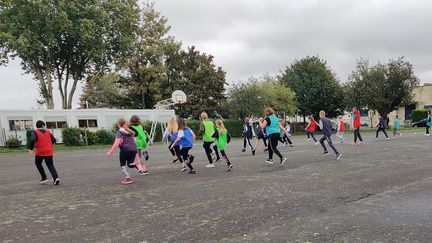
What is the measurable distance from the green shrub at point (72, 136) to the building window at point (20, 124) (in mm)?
3142

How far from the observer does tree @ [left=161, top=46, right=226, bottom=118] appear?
165ft

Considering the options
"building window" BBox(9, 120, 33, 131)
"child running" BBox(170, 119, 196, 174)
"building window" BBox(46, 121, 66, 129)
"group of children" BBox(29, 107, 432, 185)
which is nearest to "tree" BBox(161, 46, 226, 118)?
"building window" BBox(46, 121, 66, 129)

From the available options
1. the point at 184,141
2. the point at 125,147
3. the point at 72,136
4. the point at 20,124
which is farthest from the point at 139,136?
the point at 20,124

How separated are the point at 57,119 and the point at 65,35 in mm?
8848

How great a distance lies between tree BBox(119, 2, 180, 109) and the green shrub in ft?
61.3

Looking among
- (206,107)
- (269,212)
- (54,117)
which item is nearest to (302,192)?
(269,212)

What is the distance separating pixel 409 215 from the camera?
5316 millimetres

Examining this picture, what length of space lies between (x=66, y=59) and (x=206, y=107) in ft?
66.0

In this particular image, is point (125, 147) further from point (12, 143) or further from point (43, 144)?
point (12, 143)

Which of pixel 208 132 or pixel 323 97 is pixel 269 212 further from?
pixel 323 97

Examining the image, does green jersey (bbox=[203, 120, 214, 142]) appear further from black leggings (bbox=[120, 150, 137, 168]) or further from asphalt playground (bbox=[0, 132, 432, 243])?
black leggings (bbox=[120, 150, 137, 168])

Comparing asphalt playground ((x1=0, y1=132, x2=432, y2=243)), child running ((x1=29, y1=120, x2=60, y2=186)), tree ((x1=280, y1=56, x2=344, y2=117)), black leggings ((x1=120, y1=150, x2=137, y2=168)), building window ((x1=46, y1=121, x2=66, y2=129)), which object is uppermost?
tree ((x1=280, y1=56, x2=344, y2=117))

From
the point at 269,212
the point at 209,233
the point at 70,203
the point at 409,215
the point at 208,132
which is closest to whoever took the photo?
the point at 209,233

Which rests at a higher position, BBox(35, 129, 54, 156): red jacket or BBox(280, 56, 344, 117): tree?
BBox(280, 56, 344, 117): tree
